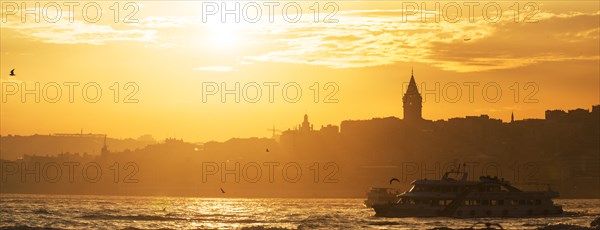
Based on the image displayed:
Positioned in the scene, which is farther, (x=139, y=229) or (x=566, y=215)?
(x=566, y=215)

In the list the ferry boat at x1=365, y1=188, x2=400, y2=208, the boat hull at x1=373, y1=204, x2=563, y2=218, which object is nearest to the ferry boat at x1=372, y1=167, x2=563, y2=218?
the boat hull at x1=373, y1=204, x2=563, y2=218

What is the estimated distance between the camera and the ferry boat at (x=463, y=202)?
139625 mm

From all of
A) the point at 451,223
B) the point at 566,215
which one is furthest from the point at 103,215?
the point at 566,215

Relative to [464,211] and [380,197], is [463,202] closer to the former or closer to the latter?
[464,211]

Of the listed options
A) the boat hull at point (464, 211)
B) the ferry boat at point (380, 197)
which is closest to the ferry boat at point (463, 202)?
the boat hull at point (464, 211)

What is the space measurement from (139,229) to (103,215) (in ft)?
93.9

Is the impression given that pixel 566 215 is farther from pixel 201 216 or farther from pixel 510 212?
pixel 201 216

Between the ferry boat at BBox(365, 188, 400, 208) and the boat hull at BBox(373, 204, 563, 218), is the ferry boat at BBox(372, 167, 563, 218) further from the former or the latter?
the ferry boat at BBox(365, 188, 400, 208)

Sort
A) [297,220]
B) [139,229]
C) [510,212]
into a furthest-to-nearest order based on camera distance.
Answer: [510,212], [297,220], [139,229]

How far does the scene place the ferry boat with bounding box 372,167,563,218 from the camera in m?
140

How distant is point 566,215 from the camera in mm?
146000

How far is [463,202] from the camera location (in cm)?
14075

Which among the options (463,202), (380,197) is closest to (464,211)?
(463,202)

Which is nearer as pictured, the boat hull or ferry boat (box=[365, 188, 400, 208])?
Answer: the boat hull
